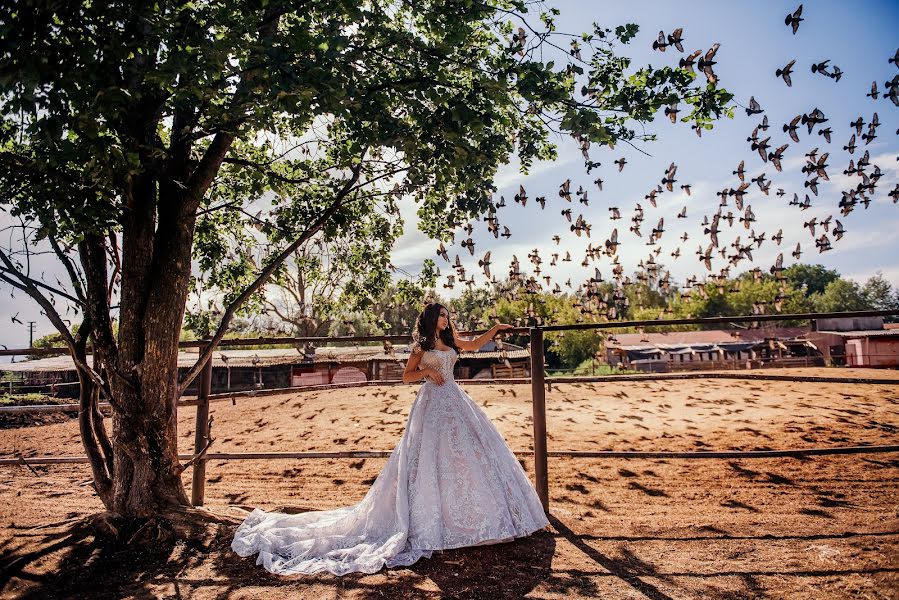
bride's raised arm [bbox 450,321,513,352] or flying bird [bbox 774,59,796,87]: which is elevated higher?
flying bird [bbox 774,59,796,87]

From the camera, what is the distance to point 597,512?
5516mm

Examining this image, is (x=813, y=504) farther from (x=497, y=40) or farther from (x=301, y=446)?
(x=301, y=446)

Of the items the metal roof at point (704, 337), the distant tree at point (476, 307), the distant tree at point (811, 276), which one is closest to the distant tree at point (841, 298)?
the distant tree at point (811, 276)

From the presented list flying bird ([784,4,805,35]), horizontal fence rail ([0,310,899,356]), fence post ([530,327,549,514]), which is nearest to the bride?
fence post ([530,327,549,514])

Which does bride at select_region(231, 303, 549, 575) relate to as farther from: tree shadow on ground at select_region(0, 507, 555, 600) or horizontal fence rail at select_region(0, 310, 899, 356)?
horizontal fence rail at select_region(0, 310, 899, 356)

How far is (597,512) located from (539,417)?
1.41 m

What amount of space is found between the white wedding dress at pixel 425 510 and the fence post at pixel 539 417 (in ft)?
1.55

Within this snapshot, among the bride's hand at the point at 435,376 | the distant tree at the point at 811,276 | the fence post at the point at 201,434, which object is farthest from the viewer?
the distant tree at the point at 811,276

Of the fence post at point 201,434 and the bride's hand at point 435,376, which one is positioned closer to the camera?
the bride's hand at point 435,376

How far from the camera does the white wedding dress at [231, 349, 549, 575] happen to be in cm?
398

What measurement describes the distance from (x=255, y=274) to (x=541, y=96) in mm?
4829

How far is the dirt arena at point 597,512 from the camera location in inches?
138

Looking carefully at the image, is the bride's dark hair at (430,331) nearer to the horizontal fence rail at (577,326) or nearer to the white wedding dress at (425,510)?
the horizontal fence rail at (577,326)

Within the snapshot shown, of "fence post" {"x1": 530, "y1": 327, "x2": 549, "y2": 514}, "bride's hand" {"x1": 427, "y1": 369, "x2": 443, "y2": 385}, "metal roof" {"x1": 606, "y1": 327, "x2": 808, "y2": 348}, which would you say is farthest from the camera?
"metal roof" {"x1": 606, "y1": 327, "x2": 808, "y2": 348}
